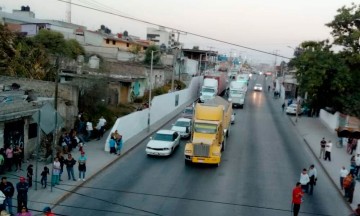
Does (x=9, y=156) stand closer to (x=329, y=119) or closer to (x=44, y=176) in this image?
(x=44, y=176)

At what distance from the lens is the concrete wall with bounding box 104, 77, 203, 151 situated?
3027cm

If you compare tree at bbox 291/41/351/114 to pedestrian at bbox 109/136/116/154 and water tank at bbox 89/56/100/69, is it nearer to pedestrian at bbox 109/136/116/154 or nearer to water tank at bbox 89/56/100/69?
water tank at bbox 89/56/100/69

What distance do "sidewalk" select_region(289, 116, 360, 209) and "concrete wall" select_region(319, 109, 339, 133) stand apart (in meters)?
0.36

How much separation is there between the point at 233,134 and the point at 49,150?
16.5 m

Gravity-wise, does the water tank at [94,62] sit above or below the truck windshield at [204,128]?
above

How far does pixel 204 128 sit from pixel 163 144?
2716 millimetres

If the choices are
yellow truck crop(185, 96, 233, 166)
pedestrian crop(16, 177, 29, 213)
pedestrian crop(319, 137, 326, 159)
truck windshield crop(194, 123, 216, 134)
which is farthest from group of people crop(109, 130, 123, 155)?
pedestrian crop(319, 137, 326, 159)

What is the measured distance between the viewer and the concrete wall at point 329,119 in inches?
1527

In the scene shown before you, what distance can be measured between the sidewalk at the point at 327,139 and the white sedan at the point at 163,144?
922 cm

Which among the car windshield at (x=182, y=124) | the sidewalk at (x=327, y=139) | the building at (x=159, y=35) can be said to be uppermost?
the building at (x=159, y=35)

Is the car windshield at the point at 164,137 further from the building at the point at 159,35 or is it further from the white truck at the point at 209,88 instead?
the building at the point at 159,35

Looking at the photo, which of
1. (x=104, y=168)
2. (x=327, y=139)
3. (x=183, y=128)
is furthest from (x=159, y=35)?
(x=104, y=168)

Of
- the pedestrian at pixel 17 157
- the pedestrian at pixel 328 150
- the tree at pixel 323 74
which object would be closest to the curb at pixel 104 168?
the pedestrian at pixel 17 157

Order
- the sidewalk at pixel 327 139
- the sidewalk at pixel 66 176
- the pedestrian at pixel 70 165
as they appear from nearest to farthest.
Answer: the sidewalk at pixel 66 176, the pedestrian at pixel 70 165, the sidewalk at pixel 327 139
